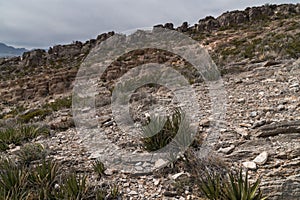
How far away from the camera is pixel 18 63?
4625 centimetres

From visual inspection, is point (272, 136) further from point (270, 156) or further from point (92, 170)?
point (92, 170)

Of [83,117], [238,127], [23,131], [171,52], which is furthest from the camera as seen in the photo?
[171,52]

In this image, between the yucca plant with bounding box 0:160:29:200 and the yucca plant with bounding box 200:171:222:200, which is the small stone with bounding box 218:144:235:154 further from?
the yucca plant with bounding box 0:160:29:200

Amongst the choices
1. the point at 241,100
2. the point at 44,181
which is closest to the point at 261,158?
the point at 241,100

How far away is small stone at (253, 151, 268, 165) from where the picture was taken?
151 inches

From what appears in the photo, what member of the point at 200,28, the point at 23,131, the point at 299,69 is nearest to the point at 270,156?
the point at 299,69

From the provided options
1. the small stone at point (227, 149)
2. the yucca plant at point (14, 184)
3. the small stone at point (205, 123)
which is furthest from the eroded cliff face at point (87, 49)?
the yucca plant at point (14, 184)

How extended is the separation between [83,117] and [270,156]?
571 centimetres

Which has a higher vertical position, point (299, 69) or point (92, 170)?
point (299, 69)

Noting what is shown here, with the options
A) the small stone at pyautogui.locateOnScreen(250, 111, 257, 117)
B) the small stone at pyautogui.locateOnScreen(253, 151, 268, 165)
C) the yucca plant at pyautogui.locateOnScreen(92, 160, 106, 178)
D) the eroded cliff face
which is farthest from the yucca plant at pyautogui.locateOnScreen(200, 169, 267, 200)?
the eroded cliff face

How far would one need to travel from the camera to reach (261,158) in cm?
390

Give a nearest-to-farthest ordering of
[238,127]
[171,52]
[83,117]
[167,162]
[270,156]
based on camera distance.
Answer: [270,156], [167,162], [238,127], [83,117], [171,52]

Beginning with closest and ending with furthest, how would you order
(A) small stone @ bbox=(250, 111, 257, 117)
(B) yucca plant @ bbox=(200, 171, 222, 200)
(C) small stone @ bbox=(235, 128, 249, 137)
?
1. (B) yucca plant @ bbox=(200, 171, 222, 200)
2. (C) small stone @ bbox=(235, 128, 249, 137)
3. (A) small stone @ bbox=(250, 111, 257, 117)

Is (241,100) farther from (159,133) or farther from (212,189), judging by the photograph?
(212,189)
